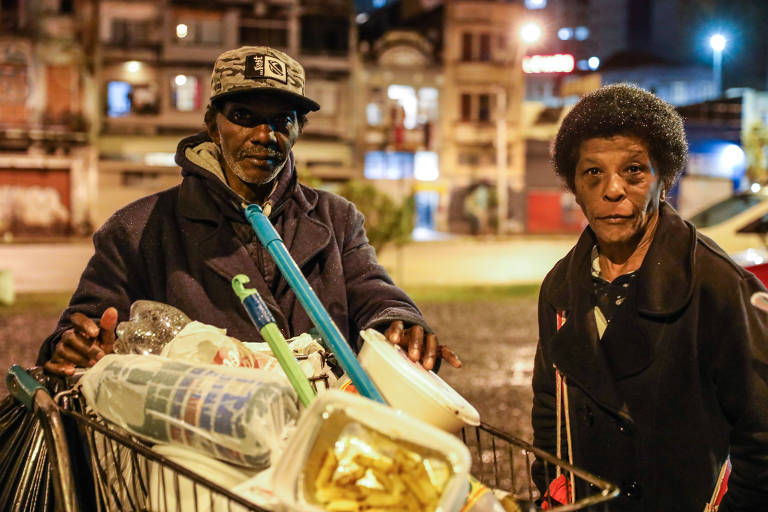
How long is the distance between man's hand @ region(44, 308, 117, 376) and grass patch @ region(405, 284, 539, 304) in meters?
12.2

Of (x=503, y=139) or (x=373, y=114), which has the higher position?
(x=373, y=114)

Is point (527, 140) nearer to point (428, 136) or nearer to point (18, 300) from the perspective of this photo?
point (428, 136)

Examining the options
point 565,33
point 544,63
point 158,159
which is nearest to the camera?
point 158,159

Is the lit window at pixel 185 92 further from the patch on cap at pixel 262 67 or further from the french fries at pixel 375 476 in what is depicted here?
the french fries at pixel 375 476

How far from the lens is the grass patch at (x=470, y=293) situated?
14.9 metres

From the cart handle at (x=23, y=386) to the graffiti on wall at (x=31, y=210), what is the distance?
120ft

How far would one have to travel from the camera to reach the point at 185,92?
1543 inches

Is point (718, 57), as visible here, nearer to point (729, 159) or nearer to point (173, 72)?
A: point (729, 159)

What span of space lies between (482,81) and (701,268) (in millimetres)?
44144

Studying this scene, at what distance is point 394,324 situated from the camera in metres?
2.19

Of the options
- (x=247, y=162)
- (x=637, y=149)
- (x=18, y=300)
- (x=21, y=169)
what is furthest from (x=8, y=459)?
(x=21, y=169)

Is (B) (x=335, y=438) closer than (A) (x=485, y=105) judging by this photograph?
Yes

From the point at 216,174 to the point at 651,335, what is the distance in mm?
1485

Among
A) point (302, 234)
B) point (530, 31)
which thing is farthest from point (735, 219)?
point (530, 31)
